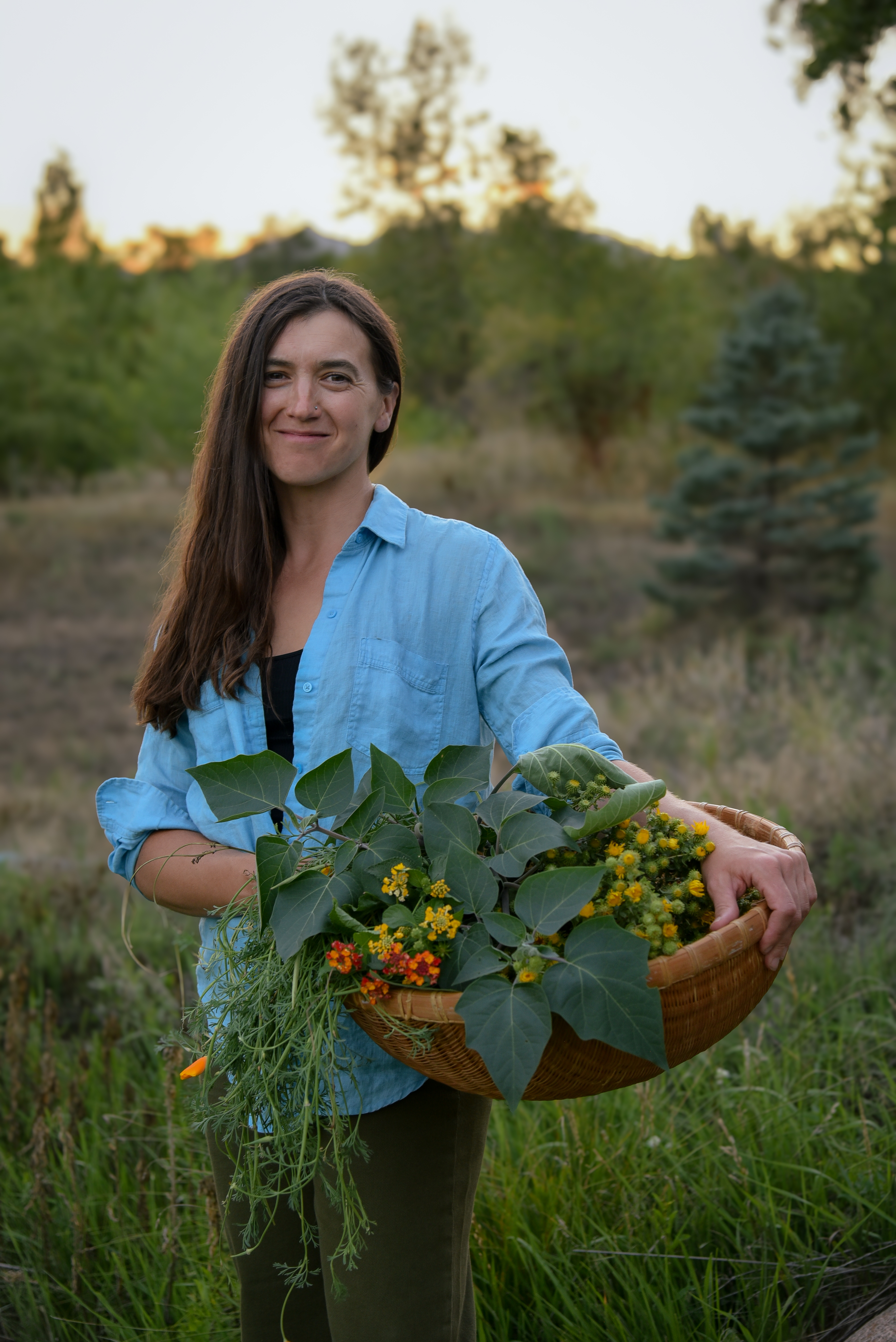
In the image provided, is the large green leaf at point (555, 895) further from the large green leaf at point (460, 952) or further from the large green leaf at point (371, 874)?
the large green leaf at point (371, 874)

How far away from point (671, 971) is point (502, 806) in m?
0.27

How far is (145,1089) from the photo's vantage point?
2756 mm

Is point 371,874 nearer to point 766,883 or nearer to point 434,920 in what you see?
point 434,920

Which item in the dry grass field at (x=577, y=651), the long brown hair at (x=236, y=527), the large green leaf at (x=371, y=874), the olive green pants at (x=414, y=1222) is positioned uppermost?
the long brown hair at (x=236, y=527)

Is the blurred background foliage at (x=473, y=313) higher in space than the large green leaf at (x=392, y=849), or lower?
higher

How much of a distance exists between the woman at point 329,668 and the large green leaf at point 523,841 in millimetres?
273

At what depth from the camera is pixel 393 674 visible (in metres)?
1.53

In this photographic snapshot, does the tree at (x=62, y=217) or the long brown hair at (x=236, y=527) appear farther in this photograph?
the tree at (x=62, y=217)

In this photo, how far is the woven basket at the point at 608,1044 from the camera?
106cm

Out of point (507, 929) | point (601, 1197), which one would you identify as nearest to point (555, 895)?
point (507, 929)

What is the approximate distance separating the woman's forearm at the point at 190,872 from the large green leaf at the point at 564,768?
415 mm

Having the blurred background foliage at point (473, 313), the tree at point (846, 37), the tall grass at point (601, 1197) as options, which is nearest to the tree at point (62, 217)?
the blurred background foliage at point (473, 313)

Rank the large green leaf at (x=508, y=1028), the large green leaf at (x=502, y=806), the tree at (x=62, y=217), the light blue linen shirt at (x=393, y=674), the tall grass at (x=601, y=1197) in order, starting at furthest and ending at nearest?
the tree at (x=62, y=217) → the tall grass at (x=601, y=1197) → the light blue linen shirt at (x=393, y=674) → the large green leaf at (x=502, y=806) → the large green leaf at (x=508, y=1028)

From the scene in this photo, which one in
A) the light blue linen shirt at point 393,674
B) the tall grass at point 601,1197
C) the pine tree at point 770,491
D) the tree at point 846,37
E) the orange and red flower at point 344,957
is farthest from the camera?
the pine tree at point 770,491
